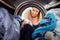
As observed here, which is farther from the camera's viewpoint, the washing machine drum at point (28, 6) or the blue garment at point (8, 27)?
the washing machine drum at point (28, 6)

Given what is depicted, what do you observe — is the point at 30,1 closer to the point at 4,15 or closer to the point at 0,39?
the point at 4,15

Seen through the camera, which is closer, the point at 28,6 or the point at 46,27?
the point at 46,27

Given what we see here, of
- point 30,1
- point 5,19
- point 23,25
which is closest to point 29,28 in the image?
point 23,25

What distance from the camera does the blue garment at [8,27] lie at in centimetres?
101

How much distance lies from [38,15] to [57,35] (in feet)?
0.90

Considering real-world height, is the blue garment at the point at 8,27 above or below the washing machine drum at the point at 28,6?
below

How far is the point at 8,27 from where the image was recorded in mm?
1035

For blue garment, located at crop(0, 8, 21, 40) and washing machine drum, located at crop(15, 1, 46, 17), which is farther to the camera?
washing machine drum, located at crop(15, 1, 46, 17)

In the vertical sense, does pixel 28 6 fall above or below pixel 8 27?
above

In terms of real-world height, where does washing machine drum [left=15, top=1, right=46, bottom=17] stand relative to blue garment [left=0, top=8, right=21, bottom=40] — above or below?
above

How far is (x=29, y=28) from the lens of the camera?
1.09 meters

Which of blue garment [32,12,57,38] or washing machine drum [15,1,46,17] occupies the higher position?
washing machine drum [15,1,46,17]

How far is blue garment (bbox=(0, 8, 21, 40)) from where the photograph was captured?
3.30 feet

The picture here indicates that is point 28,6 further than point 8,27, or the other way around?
point 28,6
